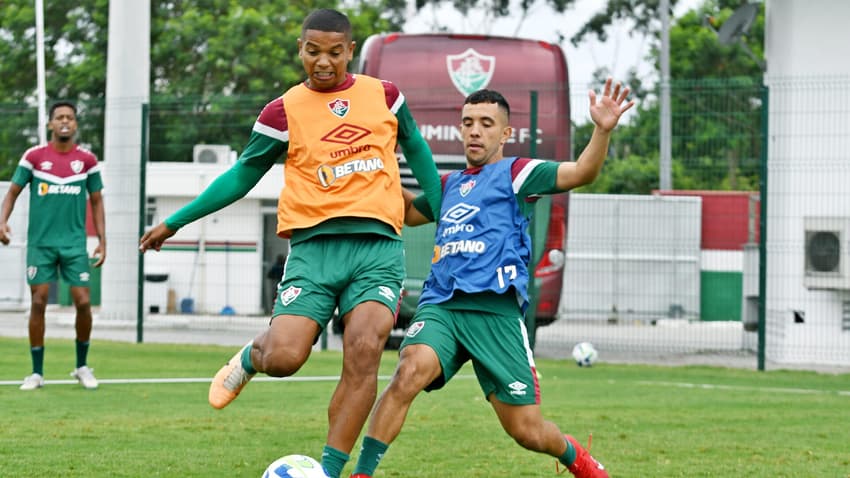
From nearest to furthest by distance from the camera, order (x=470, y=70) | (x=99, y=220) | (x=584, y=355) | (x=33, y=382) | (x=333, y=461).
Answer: (x=333, y=461)
(x=33, y=382)
(x=99, y=220)
(x=584, y=355)
(x=470, y=70)

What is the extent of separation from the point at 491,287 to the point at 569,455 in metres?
0.88

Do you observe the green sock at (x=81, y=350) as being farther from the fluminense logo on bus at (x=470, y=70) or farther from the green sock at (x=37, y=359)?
the fluminense logo on bus at (x=470, y=70)

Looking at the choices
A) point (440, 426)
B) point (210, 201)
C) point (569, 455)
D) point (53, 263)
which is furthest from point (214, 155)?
point (569, 455)

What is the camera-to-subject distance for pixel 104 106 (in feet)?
53.4

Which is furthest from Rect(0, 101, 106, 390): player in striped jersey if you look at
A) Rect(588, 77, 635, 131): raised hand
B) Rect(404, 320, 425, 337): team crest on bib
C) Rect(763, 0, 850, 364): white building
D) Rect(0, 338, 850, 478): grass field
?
Rect(763, 0, 850, 364): white building

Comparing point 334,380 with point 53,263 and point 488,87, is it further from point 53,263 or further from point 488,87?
point 488,87

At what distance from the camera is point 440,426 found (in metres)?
8.26

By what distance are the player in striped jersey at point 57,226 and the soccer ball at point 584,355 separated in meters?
5.55

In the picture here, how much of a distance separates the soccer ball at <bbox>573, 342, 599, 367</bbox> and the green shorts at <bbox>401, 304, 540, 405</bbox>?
778 cm

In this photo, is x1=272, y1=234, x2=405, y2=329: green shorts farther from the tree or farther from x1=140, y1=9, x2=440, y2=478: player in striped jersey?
the tree

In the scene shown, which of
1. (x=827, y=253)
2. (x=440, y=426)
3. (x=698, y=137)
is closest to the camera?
(x=440, y=426)

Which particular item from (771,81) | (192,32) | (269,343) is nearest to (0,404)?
(269,343)

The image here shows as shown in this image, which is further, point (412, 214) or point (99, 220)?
point (99, 220)

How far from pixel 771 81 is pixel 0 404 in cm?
954
